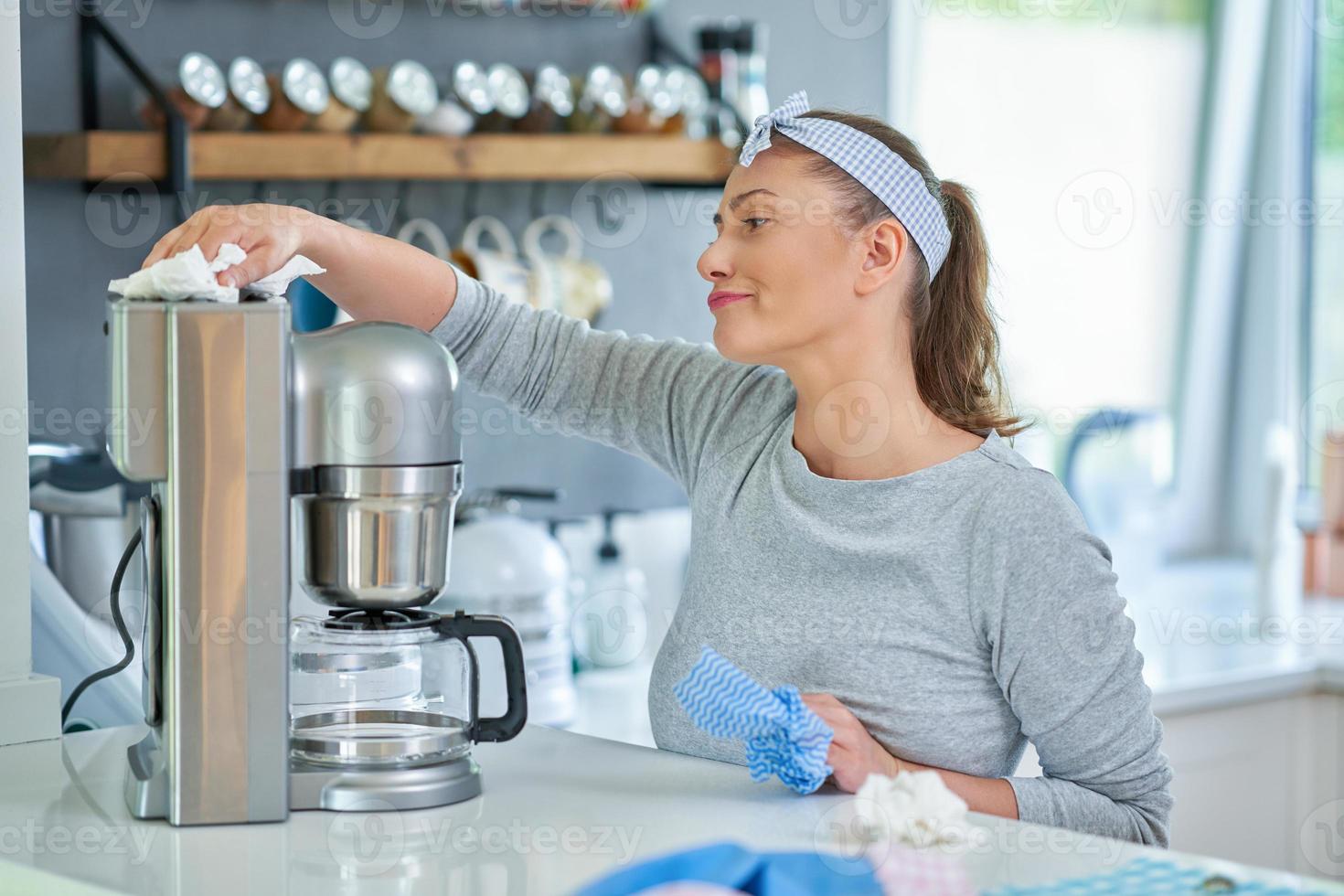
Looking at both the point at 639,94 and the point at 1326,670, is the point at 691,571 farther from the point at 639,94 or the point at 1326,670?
the point at 1326,670

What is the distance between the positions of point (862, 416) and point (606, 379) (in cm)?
29

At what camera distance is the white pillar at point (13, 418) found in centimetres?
143

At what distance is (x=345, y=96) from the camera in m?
2.30

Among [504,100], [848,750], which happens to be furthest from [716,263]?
[504,100]

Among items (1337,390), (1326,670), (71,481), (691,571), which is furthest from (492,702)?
(1337,390)

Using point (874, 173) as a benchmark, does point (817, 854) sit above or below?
below

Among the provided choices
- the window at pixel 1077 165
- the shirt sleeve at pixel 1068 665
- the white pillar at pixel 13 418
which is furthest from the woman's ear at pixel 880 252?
the window at pixel 1077 165

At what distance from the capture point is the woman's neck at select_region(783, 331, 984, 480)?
4.74 feet

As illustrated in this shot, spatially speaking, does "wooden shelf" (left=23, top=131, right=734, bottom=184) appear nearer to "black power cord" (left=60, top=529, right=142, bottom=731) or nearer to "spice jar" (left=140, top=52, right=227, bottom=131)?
"spice jar" (left=140, top=52, right=227, bottom=131)

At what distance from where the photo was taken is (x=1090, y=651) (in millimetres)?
1299

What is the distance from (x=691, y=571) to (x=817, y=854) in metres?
0.51

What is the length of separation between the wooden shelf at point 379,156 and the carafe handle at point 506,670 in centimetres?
87

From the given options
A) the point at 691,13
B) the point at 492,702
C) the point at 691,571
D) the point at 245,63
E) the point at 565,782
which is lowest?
the point at 492,702

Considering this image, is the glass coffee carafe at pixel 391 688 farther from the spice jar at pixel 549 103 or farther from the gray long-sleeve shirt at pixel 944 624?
the spice jar at pixel 549 103
